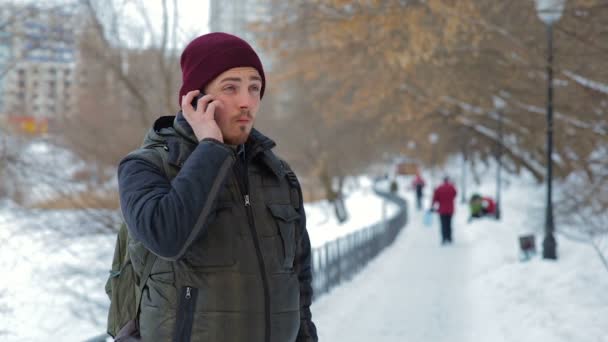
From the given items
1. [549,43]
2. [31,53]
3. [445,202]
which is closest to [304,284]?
[31,53]

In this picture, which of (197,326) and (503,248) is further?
(503,248)

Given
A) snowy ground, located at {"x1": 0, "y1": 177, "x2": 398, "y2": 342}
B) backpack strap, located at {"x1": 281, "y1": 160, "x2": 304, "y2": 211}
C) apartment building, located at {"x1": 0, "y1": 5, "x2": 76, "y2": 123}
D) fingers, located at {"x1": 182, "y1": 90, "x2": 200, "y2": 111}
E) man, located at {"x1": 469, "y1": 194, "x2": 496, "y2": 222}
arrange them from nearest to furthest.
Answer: fingers, located at {"x1": 182, "y1": 90, "x2": 200, "y2": 111} → backpack strap, located at {"x1": 281, "y1": 160, "x2": 304, "y2": 211} → snowy ground, located at {"x1": 0, "y1": 177, "x2": 398, "y2": 342} → apartment building, located at {"x1": 0, "y1": 5, "x2": 76, "y2": 123} → man, located at {"x1": 469, "y1": 194, "x2": 496, "y2": 222}

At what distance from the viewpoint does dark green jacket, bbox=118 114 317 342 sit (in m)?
2.14

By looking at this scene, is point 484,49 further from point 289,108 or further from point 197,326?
point 289,108

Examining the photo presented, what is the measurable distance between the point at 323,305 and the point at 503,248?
7.07 meters

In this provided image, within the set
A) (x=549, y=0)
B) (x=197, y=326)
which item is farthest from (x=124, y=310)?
(x=549, y=0)

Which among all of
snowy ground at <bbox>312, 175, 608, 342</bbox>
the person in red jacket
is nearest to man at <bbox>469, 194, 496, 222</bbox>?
the person in red jacket

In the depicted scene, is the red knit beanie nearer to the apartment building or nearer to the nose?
the nose

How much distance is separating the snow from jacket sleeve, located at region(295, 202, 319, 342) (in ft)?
12.8

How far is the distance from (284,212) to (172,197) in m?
0.45

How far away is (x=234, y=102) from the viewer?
2.36 m

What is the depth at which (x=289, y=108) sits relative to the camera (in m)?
35.1

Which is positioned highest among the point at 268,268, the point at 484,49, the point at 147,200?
the point at 484,49

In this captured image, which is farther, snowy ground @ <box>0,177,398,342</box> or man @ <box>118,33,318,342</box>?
snowy ground @ <box>0,177,398,342</box>
